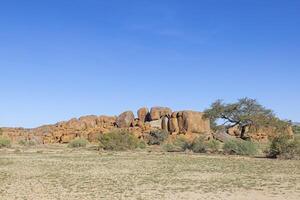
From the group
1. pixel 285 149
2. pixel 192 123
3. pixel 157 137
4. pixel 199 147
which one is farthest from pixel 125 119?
pixel 285 149

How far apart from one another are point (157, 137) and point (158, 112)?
16.4m

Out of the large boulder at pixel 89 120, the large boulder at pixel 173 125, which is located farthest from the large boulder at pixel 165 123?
the large boulder at pixel 89 120

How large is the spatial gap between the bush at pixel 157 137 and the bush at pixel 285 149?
27267 mm

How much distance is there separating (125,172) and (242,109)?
116 feet

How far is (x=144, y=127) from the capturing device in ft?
232

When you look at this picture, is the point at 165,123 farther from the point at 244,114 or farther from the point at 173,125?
the point at 244,114

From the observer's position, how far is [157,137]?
206 feet

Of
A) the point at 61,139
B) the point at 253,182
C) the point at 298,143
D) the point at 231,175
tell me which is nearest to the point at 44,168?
the point at 231,175

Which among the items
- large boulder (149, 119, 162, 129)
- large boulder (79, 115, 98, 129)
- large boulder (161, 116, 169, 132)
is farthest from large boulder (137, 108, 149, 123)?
large boulder (79, 115, 98, 129)

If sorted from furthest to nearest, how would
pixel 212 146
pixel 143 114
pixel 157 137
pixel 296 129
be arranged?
pixel 143 114 < pixel 296 129 < pixel 157 137 < pixel 212 146

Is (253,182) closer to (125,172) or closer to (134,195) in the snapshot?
(134,195)

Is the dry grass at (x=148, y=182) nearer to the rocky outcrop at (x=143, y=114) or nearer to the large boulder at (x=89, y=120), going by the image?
the rocky outcrop at (x=143, y=114)

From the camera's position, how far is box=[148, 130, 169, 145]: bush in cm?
6197

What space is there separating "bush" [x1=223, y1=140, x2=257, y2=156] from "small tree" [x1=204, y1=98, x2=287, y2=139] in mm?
15153
